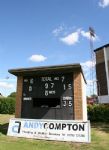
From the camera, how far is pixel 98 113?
23219mm

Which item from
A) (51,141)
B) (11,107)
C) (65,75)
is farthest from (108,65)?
(51,141)

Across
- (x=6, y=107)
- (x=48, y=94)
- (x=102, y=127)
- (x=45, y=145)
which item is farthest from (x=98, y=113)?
(x=6, y=107)

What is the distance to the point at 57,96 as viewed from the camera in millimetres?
15203

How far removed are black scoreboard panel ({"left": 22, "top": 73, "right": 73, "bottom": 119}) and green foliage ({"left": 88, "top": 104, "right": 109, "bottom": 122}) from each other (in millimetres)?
9037

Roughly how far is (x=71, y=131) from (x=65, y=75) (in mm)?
4154

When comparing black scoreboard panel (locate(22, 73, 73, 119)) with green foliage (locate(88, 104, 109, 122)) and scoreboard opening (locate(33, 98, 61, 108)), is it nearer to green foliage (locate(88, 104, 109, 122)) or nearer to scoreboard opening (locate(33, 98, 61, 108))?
scoreboard opening (locate(33, 98, 61, 108))

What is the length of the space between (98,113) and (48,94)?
31.4 feet

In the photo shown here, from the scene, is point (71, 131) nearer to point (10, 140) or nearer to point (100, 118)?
point (10, 140)

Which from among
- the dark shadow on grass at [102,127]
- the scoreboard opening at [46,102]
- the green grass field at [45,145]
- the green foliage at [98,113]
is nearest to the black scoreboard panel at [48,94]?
the scoreboard opening at [46,102]

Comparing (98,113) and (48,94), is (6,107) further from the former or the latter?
(48,94)

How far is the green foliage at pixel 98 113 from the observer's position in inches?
900

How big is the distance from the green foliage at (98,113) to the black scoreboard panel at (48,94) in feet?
29.6

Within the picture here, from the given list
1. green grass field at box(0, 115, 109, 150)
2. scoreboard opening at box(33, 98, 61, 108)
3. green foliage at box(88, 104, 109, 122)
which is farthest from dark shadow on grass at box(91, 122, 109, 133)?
green grass field at box(0, 115, 109, 150)

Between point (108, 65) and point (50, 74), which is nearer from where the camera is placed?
point (50, 74)
